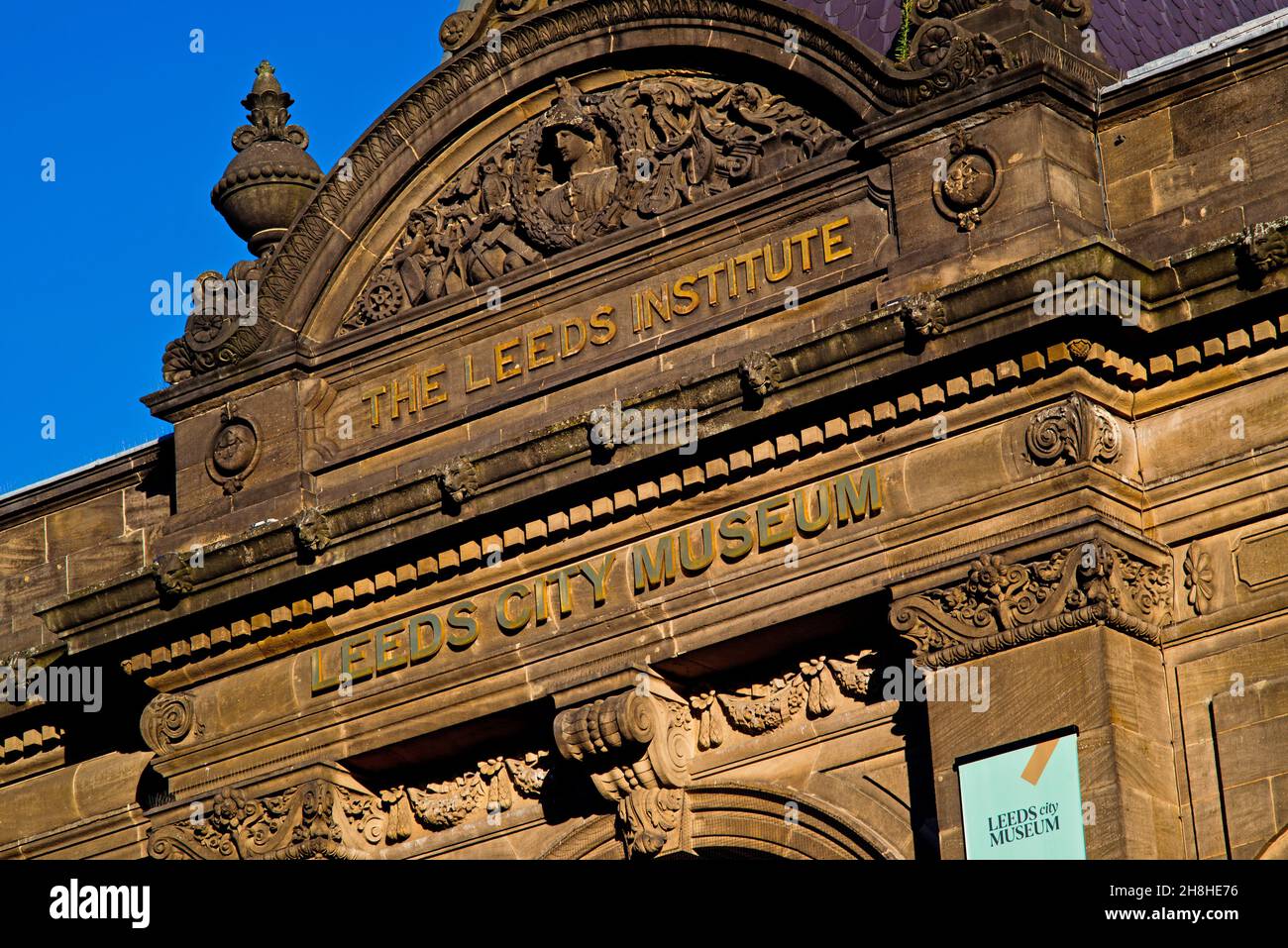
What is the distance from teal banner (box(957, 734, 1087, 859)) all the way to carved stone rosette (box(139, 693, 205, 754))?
7.68 m

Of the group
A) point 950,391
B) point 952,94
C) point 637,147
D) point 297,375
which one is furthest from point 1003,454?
point 297,375

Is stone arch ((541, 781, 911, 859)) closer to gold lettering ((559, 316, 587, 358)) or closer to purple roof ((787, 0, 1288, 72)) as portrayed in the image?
gold lettering ((559, 316, 587, 358))

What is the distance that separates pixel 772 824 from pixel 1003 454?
11.6 feet

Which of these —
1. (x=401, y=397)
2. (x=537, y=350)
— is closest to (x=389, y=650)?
(x=401, y=397)

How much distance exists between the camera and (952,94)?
23.9 m

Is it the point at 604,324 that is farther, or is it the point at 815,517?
the point at 604,324

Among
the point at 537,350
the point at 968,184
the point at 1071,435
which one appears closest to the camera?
the point at 1071,435

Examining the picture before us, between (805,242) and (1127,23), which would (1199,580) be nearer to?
(805,242)

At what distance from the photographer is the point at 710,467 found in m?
24.2

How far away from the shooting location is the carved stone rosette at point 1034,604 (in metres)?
22.0

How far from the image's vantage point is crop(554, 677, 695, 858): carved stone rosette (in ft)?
79.8

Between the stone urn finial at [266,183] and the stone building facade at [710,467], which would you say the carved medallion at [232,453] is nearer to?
the stone building facade at [710,467]

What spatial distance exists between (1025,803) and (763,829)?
10.1 feet

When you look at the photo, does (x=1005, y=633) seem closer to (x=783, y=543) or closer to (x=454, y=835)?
(x=783, y=543)
